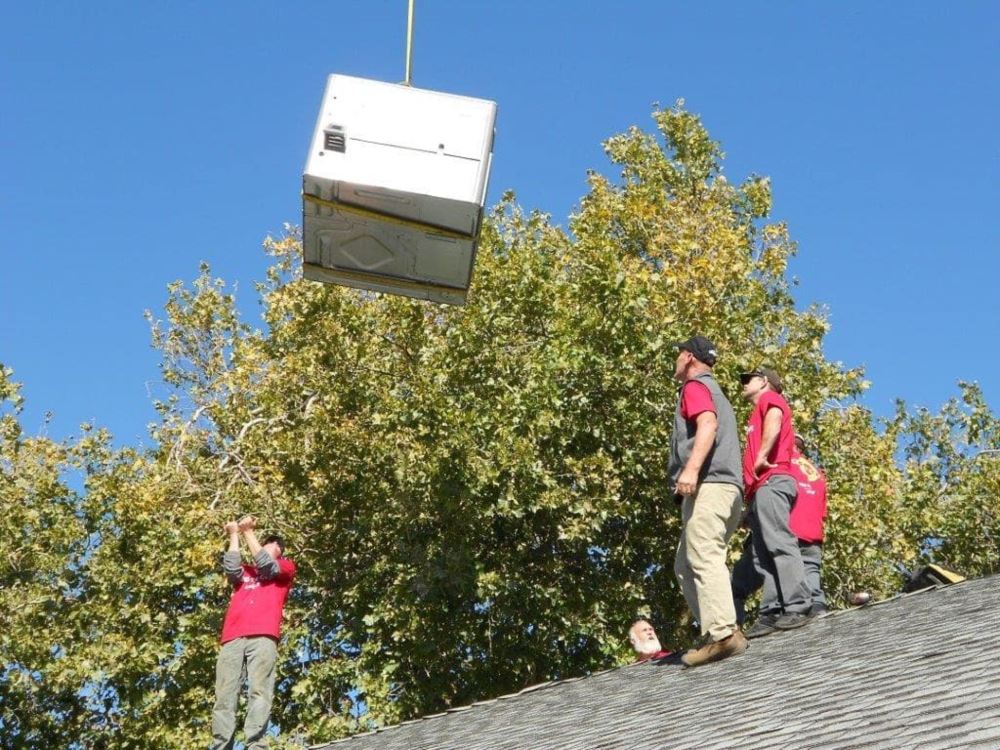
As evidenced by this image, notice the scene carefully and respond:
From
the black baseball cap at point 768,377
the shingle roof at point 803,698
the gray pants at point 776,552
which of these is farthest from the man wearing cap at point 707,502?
the black baseball cap at point 768,377

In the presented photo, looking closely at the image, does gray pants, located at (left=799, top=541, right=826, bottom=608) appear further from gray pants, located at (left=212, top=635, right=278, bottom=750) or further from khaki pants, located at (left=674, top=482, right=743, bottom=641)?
gray pants, located at (left=212, top=635, right=278, bottom=750)

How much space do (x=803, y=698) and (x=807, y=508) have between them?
275 cm

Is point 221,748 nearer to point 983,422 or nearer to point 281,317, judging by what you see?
point 281,317

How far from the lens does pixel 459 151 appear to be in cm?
526

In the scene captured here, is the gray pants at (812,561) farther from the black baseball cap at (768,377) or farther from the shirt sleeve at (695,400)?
the shirt sleeve at (695,400)

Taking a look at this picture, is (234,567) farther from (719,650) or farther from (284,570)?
(719,650)

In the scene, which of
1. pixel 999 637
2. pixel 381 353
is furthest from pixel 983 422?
pixel 999 637

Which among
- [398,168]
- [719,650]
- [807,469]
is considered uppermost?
[398,168]

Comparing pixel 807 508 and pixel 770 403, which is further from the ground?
pixel 770 403

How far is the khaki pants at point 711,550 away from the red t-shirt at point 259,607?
2.63 metres

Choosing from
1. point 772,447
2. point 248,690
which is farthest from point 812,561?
point 248,690

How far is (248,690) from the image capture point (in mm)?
8156

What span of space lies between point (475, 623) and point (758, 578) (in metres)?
9.76

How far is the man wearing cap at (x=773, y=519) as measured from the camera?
711cm
